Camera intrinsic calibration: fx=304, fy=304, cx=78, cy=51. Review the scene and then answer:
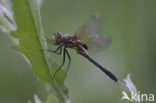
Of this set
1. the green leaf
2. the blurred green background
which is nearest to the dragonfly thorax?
the green leaf

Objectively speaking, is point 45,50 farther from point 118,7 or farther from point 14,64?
point 118,7

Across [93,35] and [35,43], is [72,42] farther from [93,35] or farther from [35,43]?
[35,43]

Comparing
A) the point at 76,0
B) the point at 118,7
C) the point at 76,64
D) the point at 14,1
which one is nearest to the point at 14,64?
the point at 76,64

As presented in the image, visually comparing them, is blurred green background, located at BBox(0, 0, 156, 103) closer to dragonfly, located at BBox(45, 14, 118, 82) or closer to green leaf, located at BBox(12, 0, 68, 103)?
dragonfly, located at BBox(45, 14, 118, 82)

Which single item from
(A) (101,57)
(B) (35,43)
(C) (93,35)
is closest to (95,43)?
(C) (93,35)

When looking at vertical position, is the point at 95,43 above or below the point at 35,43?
above

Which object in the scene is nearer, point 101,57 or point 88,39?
point 88,39

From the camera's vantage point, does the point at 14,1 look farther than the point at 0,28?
No

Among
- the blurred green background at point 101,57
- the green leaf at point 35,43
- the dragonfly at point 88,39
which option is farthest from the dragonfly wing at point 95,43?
the blurred green background at point 101,57
